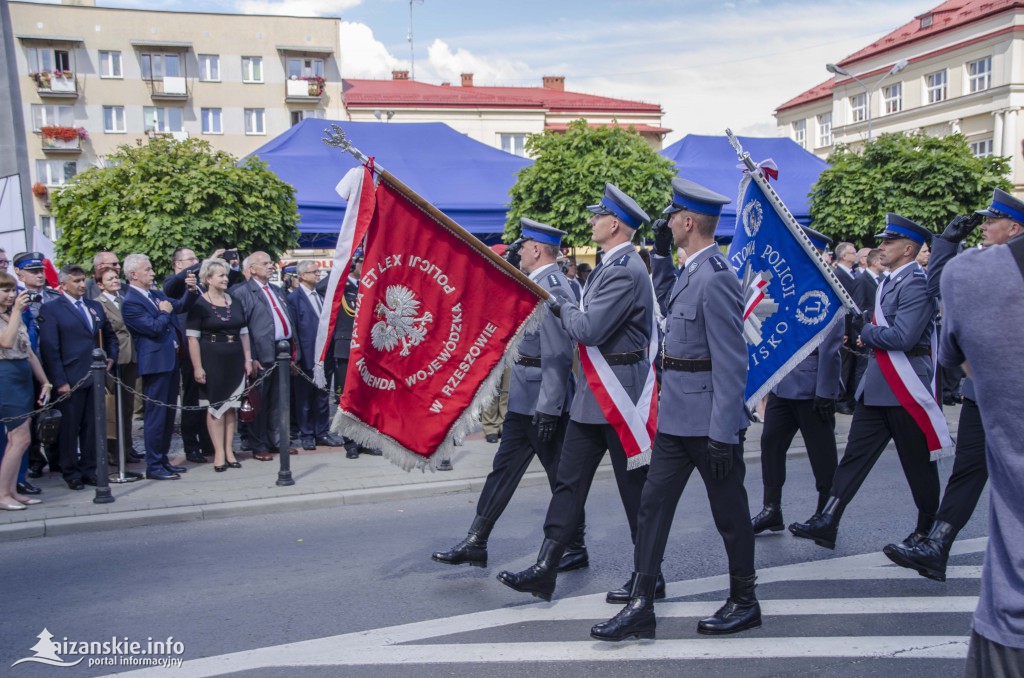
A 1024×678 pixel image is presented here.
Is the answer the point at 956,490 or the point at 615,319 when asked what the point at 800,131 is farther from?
the point at 615,319

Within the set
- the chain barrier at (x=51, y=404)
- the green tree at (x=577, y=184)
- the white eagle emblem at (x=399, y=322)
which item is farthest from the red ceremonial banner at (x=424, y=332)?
the green tree at (x=577, y=184)

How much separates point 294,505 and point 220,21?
4739 cm

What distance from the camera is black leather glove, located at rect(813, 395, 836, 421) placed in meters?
6.19

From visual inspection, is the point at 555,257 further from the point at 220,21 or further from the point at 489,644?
the point at 220,21

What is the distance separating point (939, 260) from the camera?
534 cm

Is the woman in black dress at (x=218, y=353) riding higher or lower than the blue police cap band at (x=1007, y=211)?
lower

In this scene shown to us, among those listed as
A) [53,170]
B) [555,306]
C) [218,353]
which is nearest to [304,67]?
[53,170]

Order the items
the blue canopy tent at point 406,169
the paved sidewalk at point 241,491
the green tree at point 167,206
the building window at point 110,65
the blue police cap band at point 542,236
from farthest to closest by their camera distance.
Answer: the building window at point 110,65, the blue canopy tent at point 406,169, the green tree at point 167,206, the paved sidewalk at point 241,491, the blue police cap band at point 542,236

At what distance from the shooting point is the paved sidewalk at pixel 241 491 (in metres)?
6.91

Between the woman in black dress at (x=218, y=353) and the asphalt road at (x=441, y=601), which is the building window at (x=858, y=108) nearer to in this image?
the asphalt road at (x=441, y=601)

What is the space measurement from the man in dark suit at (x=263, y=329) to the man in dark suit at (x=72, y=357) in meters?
1.47

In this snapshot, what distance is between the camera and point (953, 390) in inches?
483

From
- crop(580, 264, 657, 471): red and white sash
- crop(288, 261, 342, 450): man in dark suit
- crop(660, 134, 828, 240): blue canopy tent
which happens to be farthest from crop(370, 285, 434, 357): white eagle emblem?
crop(660, 134, 828, 240): blue canopy tent

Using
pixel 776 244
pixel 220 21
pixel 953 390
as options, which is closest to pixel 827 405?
pixel 776 244
